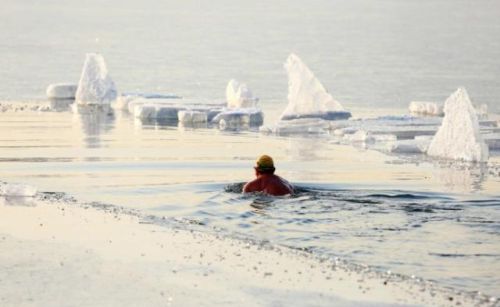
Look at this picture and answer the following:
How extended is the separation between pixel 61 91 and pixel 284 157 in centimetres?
1489

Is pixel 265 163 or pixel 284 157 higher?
pixel 265 163

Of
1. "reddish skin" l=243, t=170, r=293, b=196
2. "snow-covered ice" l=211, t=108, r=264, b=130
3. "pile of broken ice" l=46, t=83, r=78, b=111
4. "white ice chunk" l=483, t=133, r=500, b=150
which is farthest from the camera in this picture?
"pile of broken ice" l=46, t=83, r=78, b=111

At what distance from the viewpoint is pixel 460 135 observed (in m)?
22.3

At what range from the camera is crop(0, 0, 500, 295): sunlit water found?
45.7 ft

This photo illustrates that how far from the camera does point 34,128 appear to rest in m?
27.9

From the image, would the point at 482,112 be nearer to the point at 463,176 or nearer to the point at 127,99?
the point at 127,99

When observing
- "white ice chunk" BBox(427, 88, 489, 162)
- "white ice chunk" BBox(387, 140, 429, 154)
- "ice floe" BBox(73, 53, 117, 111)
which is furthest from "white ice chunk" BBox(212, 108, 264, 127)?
"white ice chunk" BBox(427, 88, 489, 162)

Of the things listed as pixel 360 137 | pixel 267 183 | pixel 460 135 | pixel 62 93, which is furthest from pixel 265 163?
pixel 62 93

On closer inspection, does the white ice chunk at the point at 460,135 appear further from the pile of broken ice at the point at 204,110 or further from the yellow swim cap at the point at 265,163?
the pile of broken ice at the point at 204,110

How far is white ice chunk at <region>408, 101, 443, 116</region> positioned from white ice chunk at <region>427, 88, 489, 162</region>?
8094mm

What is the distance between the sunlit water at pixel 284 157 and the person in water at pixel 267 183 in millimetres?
217

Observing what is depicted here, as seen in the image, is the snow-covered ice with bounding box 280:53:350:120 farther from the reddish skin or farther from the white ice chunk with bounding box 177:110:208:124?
the reddish skin

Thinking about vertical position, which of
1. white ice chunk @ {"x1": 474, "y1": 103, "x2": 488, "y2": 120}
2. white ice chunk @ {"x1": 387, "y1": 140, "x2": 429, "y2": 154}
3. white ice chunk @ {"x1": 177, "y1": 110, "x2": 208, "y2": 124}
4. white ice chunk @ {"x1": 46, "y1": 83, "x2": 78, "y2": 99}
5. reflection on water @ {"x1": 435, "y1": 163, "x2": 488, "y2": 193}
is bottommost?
reflection on water @ {"x1": 435, "y1": 163, "x2": 488, "y2": 193}

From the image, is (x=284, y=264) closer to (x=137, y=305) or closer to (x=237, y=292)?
(x=237, y=292)
